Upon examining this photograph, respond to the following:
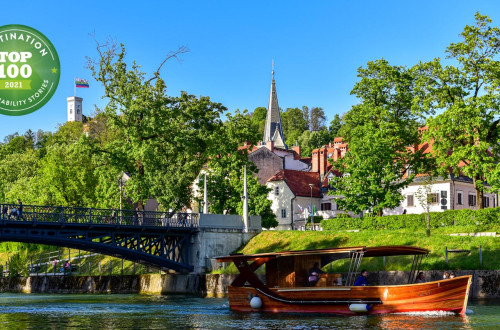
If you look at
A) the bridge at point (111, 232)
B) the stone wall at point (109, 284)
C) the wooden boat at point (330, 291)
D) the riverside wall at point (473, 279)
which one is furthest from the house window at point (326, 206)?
the wooden boat at point (330, 291)

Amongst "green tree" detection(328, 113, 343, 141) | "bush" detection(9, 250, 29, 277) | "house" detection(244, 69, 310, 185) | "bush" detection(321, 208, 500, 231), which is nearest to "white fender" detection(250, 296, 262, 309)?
"bush" detection(321, 208, 500, 231)

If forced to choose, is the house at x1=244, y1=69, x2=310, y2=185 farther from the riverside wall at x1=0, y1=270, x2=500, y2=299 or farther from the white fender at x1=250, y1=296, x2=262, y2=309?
the white fender at x1=250, y1=296, x2=262, y2=309

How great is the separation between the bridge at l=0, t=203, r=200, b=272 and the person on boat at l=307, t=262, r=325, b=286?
19337mm

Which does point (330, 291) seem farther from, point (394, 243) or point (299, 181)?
point (299, 181)

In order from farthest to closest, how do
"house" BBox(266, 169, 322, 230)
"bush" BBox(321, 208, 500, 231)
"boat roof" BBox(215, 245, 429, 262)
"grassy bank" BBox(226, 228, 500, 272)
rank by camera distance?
"house" BBox(266, 169, 322, 230) → "bush" BBox(321, 208, 500, 231) → "grassy bank" BBox(226, 228, 500, 272) → "boat roof" BBox(215, 245, 429, 262)

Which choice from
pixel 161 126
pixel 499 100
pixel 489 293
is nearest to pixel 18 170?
pixel 161 126

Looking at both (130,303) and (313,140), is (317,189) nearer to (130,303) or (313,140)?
(130,303)

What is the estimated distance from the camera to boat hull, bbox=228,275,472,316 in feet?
115

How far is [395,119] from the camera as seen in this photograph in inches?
2825

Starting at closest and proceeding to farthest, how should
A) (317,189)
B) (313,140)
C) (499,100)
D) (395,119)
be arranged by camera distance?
1. (499,100)
2. (395,119)
3. (317,189)
4. (313,140)

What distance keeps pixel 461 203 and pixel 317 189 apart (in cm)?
2081

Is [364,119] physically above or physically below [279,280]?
above

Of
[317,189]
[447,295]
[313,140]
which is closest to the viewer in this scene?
[447,295]

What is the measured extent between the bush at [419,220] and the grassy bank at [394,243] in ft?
8.93
